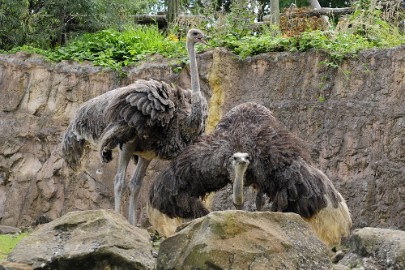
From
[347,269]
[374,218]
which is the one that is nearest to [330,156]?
[374,218]

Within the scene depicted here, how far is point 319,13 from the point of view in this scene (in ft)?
44.2

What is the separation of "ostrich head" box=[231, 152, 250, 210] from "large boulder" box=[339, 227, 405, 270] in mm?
1346

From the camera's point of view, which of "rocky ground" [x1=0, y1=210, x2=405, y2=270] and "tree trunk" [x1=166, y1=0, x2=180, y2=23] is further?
"tree trunk" [x1=166, y1=0, x2=180, y2=23]

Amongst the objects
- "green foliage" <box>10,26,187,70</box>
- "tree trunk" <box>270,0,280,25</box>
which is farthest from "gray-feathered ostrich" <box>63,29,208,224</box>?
"tree trunk" <box>270,0,280,25</box>

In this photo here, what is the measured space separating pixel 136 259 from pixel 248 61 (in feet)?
15.5

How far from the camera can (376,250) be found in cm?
640

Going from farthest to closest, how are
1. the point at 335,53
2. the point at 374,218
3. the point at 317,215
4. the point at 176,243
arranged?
the point at 335,53, the point at 374,218, the point at 317,215, the point at 176,243

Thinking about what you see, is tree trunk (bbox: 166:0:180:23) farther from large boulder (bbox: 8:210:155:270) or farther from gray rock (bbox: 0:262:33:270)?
gray rock (bbox: 0:262:33:270)

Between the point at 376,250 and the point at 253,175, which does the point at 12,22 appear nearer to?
the point at 253,175

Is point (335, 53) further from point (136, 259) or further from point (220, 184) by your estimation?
point (136, 259)

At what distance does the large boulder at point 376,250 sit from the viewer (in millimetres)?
6203

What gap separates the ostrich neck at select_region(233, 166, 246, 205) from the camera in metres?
7.78

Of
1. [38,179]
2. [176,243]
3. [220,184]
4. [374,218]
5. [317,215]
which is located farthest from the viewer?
[38,179]

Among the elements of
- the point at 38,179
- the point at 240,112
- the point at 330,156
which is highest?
the point at 240,112
